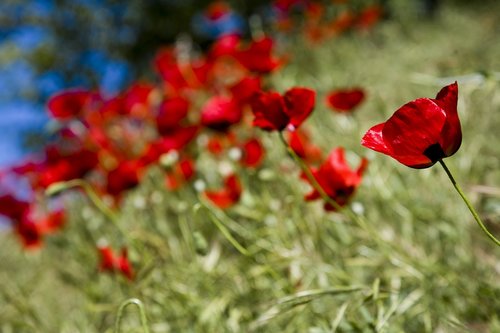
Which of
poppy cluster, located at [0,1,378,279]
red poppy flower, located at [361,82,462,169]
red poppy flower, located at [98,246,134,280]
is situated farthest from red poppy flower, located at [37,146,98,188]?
red poppy flower, located at [361,82,462,169]

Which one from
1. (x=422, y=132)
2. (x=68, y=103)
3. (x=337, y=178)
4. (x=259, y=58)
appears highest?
(x=422, y=132)

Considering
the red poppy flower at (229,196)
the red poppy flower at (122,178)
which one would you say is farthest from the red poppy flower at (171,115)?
the red poppy flower at (229,196)

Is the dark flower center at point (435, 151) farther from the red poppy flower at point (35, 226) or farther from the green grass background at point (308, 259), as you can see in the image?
the red poppy flower at point (35, 226)

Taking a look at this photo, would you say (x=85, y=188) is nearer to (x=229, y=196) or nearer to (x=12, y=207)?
(x=229, y=196)

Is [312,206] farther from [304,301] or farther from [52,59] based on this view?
[52,59]

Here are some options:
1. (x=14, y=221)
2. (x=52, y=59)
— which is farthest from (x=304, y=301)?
(x=52, y=59)

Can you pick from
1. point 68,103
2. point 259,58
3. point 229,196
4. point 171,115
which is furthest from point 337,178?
point 68,103
